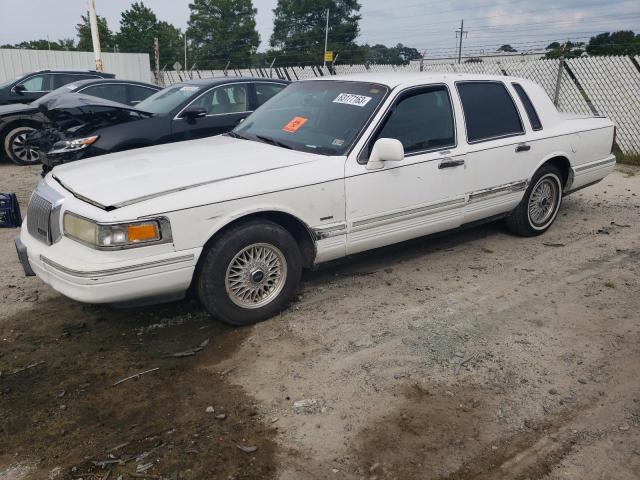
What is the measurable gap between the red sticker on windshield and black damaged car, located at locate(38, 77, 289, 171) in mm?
2697

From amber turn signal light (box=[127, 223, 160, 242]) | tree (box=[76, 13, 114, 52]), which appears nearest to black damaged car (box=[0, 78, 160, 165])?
amber turn signal light (box=[127, 223, 160, 242])

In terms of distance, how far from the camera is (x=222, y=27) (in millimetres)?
63062

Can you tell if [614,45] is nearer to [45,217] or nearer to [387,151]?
[387,151]

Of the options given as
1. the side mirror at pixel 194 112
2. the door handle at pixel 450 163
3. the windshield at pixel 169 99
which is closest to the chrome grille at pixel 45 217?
the door handle at pixel 450 163

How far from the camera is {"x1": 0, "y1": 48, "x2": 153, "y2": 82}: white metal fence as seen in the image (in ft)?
65.3

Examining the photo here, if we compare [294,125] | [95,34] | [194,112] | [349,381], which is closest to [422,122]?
[294,125]

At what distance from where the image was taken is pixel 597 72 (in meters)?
11.2

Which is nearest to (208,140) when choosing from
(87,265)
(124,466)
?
(87,265)

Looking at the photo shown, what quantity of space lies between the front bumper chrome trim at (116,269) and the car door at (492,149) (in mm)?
2626

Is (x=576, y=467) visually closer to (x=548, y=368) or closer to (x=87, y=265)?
(x=548, y=368)

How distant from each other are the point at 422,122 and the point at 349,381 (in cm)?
234

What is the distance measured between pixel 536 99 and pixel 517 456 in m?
3.99

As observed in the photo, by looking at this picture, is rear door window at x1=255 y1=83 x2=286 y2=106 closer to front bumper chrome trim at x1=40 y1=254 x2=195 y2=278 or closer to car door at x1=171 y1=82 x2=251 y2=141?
car door at x1=171 y1=82 x2=251 y2=141

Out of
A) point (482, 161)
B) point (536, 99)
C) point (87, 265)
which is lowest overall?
point (87, 265)
